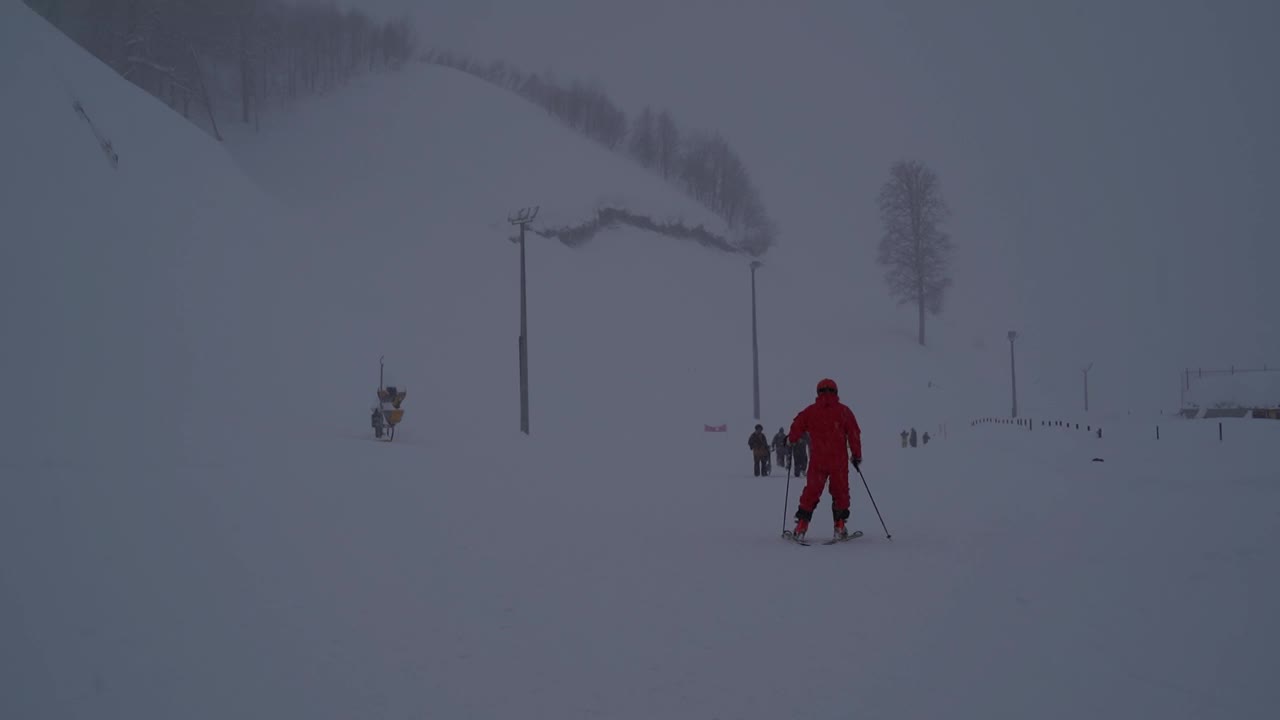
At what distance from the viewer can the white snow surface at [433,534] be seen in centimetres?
486

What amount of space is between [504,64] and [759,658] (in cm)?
10743

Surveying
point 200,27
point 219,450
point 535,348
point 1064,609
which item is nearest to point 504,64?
point 200,27

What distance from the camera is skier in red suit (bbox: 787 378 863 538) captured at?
1015 centimetres

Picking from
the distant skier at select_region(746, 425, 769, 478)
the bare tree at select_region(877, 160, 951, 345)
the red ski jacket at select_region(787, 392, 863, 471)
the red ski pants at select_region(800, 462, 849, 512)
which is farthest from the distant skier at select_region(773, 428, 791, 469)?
the bare tree at select_region(877, 160, 951, 345)

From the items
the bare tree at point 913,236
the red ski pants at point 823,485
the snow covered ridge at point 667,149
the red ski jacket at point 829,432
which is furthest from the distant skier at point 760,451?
the snow covered ridge at point 667,149

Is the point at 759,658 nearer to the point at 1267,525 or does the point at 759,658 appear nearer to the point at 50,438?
the point at 1267,525

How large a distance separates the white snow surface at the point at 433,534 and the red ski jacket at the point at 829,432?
1.09m

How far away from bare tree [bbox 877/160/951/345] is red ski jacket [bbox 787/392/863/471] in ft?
183

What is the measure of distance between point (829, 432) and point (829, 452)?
0.25 meters

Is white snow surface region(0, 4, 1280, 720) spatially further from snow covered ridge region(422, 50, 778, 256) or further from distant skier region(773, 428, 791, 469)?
snow covered ridge region(422, 50, 778, 256)

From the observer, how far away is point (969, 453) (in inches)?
921

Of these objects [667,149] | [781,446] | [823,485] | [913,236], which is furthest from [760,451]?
[667,149]

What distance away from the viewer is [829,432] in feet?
33.9

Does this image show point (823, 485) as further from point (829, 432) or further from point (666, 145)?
point (666, 145)
